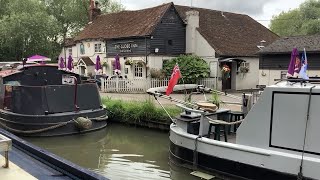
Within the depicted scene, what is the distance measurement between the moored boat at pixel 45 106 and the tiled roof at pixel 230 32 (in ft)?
43.7

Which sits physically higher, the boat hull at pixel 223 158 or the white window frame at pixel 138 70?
the white window frame at pixel 138 70

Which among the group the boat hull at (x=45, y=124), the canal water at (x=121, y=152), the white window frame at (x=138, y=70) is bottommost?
the canal water at (x=121, y=152)

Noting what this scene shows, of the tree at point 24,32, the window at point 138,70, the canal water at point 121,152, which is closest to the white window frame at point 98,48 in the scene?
the window at point 138,70

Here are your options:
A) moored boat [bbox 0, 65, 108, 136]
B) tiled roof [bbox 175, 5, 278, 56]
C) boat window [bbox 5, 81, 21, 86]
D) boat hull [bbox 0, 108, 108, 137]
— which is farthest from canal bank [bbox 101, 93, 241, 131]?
tiled roof [bbox 175, 5, 278, 56]

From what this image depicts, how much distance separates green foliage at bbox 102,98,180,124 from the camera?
14305 mm

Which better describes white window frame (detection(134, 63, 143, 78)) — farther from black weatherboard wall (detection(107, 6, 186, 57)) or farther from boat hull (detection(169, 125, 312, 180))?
boat hull (detection(169, 125, 312, 180))

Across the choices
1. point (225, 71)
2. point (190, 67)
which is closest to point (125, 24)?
point (190, 67)

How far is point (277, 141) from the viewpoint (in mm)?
7477

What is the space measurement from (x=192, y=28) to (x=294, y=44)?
7.89 m

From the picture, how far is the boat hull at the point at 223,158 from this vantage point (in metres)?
7.42

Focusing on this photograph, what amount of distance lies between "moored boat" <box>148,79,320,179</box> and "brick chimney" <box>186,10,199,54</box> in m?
19.3

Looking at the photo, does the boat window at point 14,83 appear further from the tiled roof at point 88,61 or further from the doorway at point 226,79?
the tiled roof at point 88,61

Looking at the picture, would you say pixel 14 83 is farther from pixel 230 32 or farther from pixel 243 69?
pixel 230 32

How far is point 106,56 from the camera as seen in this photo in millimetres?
29453
